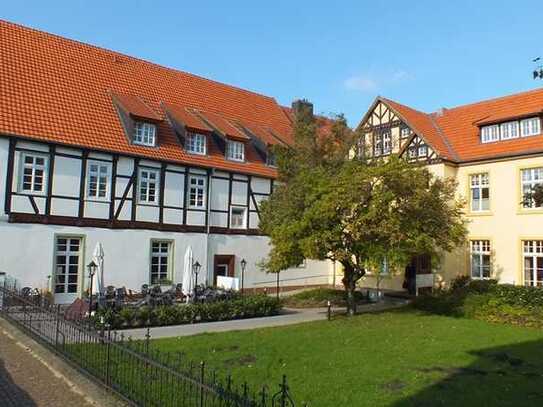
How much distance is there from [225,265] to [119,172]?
23.0ft

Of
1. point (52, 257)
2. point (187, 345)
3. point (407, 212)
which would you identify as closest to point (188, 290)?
point (52, 257)

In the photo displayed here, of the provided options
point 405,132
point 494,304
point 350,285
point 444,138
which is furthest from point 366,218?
point 444,138

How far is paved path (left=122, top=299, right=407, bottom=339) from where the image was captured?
14289mm

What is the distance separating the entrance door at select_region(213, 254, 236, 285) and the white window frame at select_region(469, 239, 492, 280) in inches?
456

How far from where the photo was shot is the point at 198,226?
23.5m

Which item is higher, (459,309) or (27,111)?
(27,111)

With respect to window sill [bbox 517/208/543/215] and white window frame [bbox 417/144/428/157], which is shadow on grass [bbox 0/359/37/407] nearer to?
window sill [bbox 517/208/543/215]

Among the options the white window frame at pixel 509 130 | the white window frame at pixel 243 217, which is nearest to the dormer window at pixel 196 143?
the white window frame at pixel 243 217

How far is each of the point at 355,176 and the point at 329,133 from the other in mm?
8092

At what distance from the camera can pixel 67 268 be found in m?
19.4

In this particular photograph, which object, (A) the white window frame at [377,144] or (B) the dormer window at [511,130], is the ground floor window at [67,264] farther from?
(B) the dormer window at [511,130]

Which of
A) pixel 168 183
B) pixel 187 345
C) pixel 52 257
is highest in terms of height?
pixel 168 183

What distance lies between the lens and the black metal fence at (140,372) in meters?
5.76

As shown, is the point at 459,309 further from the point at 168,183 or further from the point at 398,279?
the point at 168,183
